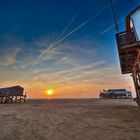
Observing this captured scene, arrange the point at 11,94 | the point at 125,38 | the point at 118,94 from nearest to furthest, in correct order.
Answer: the point at 125,38 < the point at 11,94 < the point at 118,94

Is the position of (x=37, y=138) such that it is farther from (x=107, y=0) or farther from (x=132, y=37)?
(x=107, y=0)

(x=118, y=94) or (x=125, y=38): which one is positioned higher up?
(x=125, y=38)

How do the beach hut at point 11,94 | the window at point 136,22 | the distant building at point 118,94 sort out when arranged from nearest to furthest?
1. the window at point 136,22
2. the beach hut at point 11,94
3. the distant building at point 118,94

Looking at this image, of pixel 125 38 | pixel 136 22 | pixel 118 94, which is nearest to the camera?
pixel 136 22

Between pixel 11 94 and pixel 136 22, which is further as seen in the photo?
pixel 11 94

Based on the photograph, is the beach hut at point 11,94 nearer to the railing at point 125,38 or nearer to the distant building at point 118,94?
the railing at point 125,38

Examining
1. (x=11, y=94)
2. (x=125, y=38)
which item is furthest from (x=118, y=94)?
(x=125, y=38)

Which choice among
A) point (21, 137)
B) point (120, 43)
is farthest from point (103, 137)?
point (120, 43)

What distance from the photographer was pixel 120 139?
5.01 metres

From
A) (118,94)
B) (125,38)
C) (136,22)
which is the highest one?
(136,22)

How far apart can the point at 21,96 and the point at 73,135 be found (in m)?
45.2

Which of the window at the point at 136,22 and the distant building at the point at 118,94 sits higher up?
the window at the point at 136,22

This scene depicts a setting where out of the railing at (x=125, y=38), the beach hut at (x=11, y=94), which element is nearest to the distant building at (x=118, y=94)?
the beach hut at (x=11, y=94)

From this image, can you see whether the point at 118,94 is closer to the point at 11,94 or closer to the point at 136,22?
the point at 11,94
